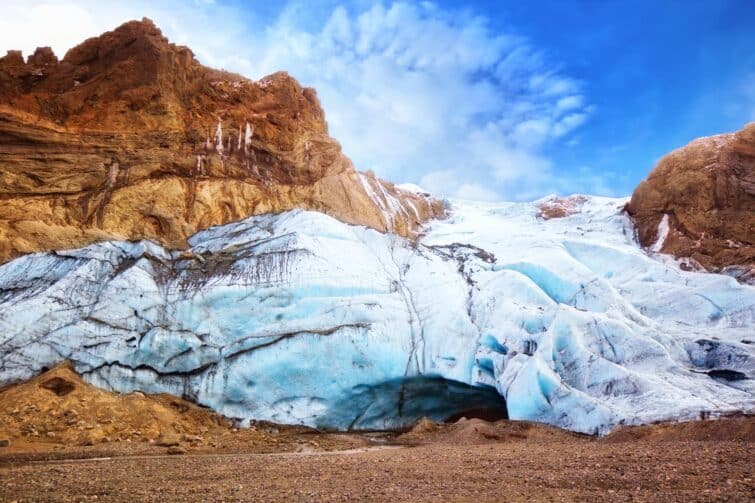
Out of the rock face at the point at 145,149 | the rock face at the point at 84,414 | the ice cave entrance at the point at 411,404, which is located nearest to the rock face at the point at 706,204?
the ice cave entrance at the point at 411,404

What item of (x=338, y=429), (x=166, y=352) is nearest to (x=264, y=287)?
(x=166, y=352)

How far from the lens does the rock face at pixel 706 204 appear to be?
2402 centimetres

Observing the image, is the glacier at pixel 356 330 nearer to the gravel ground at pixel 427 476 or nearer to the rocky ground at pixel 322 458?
the rocky ground at pixel 322 458

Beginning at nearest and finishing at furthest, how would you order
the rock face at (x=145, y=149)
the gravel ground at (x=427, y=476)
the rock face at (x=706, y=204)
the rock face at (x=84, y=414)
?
1. the gravel ground at (x=427, y=476)
2. the rock face at (x=84, y=414)
3. the rock face at (x=145, y=149)
4. the rock face at (x=706, y=204)

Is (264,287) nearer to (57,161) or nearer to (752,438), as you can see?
(57,161)

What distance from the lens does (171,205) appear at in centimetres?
2342

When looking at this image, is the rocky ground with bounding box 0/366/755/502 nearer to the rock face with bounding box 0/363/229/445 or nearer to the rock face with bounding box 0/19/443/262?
the rock face with bounding box 0/363/229/445

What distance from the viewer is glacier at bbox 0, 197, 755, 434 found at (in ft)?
50.2

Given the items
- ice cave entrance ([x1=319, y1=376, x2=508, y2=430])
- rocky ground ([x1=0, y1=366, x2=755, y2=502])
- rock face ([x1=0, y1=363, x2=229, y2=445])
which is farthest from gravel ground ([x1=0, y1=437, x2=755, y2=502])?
ice cave entrance ([x1=319, y1=376, x2=508, y2=430])

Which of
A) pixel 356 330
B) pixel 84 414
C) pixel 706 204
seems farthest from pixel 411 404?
pixel 706 204

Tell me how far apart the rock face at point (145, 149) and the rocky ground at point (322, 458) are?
7.68 meters

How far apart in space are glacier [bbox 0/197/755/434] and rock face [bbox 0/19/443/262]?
3380 millimetres

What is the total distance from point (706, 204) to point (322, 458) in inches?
848

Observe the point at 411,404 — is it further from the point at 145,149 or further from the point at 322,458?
the point at 145,149
